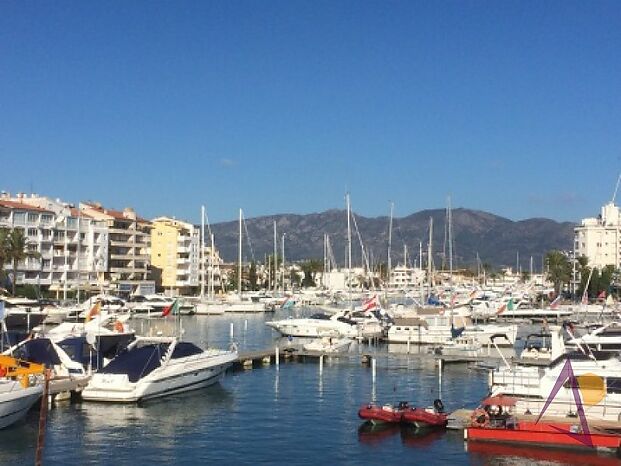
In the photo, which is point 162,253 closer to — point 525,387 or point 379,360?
point 379,360

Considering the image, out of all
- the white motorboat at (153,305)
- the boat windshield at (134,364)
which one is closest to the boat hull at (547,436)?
the boat windshield at (134,364)

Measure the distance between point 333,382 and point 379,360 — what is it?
33.1ft

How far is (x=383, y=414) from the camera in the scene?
37812 mm

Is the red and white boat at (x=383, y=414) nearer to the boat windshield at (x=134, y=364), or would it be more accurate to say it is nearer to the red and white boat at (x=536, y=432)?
the red and white boat at (x=536, y=432)

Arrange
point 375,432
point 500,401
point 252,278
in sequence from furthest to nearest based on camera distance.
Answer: point 252,278, point 375,432, point 500,401

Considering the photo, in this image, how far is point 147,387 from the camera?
42156 millimetres

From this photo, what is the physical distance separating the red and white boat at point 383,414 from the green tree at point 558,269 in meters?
137

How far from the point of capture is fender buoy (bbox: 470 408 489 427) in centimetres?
3462

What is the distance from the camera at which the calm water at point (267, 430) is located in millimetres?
33094

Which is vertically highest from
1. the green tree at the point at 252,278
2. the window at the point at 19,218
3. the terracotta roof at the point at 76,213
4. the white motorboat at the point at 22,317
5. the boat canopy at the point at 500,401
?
the terracotta roof at the point at 76,213

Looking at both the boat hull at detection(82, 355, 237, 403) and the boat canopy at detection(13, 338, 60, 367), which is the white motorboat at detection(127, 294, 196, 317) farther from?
the boat hull at detection(82, 355, 237, 403)

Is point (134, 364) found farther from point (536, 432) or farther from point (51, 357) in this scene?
point (536, 432)

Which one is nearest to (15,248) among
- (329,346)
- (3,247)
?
(3,247)

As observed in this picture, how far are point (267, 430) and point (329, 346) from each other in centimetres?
2751
